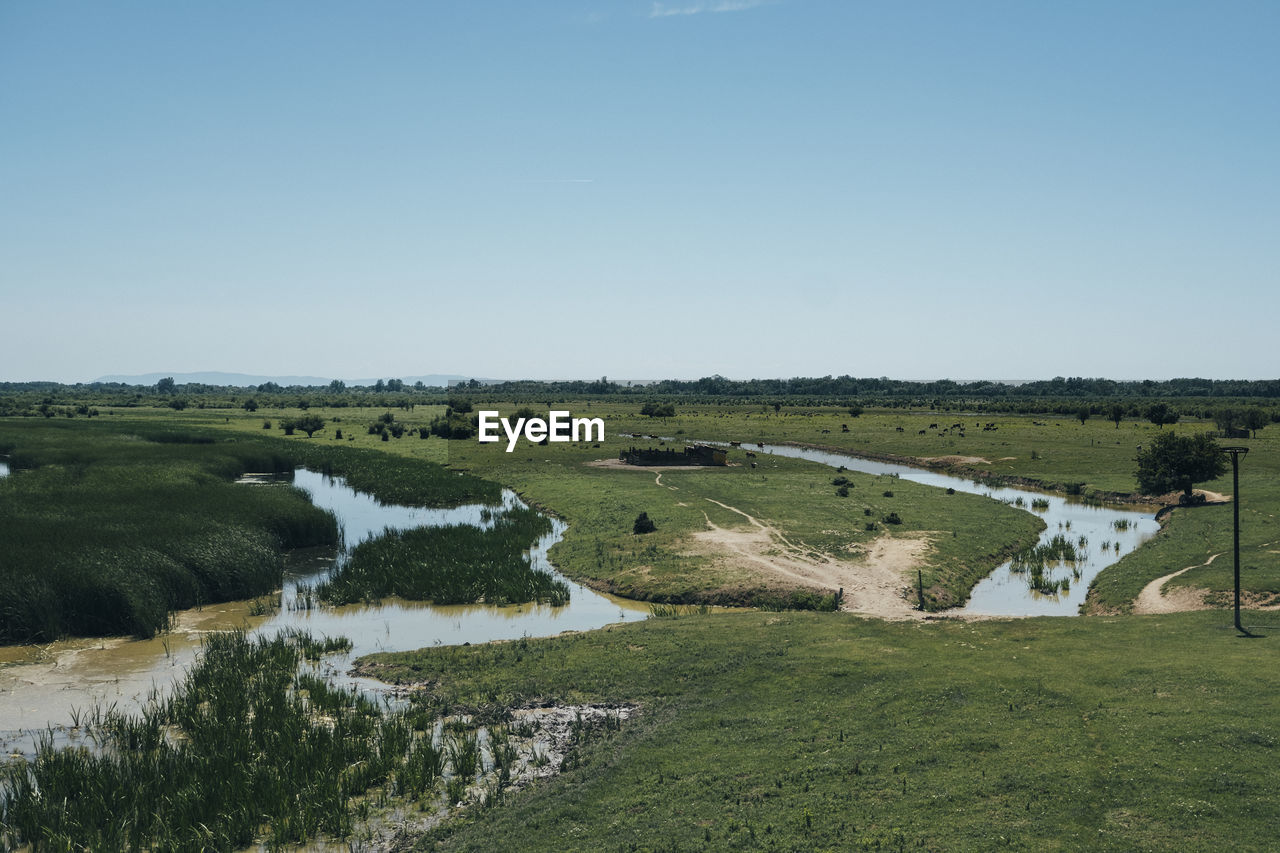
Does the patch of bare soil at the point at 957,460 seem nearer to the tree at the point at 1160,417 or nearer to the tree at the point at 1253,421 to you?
the tree at the point at 1253,421

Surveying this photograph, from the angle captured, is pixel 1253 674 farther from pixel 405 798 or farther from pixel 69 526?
pixel 69 526

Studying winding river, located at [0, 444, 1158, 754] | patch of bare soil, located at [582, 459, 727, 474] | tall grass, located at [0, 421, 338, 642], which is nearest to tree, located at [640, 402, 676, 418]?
patch of bare soil, located at [582, 459, 727, 474]

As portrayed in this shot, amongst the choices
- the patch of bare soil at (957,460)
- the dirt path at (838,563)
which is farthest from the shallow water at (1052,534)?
the dirt path at (838,563)

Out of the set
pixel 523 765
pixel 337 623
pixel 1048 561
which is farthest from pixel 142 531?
pixel 1048 561

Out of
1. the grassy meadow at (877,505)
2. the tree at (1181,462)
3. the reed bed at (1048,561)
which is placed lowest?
the reed bed at (1048,561)

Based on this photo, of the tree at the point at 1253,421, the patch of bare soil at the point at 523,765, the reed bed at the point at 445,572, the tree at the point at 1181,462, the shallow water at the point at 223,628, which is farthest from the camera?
the tree at the point at 1253,421

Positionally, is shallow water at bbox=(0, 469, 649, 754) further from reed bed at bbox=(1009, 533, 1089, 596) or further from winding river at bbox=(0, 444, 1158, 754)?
reed bed at bbox=(1009, 533, 1089, 596)
